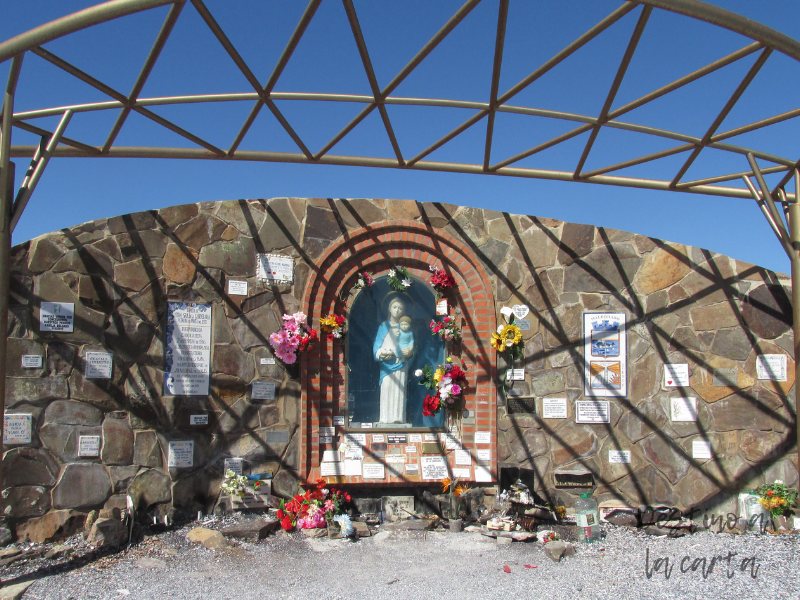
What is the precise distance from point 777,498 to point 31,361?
27.8 feet

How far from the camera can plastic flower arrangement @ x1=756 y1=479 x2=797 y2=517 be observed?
6859 mm

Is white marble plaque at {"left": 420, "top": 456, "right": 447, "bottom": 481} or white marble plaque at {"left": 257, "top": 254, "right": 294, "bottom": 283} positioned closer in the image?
white marble plaque at {"left": 420, "top": 456, "right": 447, "bottom": 481}

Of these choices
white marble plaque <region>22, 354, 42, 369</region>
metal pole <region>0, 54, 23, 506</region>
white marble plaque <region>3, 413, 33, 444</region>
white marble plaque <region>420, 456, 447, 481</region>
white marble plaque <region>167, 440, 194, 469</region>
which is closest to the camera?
metal pole <region>0, 54, 23, 506</region>

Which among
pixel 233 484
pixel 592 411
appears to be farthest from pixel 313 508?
pixel 592 411

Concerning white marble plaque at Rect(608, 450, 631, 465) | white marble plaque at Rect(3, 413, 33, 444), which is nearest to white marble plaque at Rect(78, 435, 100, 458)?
white marble plaque at Rect(3, 413, 33, 444)

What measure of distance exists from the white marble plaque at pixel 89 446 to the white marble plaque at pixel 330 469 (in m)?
2.48

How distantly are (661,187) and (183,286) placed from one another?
6073 mm

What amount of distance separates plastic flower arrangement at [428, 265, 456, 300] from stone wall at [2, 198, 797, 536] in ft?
1.40

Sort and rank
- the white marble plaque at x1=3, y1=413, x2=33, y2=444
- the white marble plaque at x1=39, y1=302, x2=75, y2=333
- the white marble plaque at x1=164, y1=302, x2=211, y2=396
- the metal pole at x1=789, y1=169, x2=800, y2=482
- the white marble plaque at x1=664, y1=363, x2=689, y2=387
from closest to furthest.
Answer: the white marble plaque at x1=3, y1=413, x2=33, y2=444, the white marble plaque at x1=39, y1=302, x2=75, y2=333, the metal pole at x1=789, y1=169, x2=800, y2=482, the white marble plaque at x1=164, y1=302, x2=211, y2=396, the white marble plaque at x1=664, y1=363, x2=689, y2=387

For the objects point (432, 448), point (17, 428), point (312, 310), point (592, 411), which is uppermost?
point (312, 310)

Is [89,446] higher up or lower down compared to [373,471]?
higher up

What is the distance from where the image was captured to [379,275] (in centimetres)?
759

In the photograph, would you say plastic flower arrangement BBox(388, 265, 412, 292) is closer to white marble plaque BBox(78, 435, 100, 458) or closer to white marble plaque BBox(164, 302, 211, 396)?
white marble plaque BBox(164, 302, 211, 396)

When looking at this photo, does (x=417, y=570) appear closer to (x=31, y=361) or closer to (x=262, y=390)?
(x=262, y=390)
